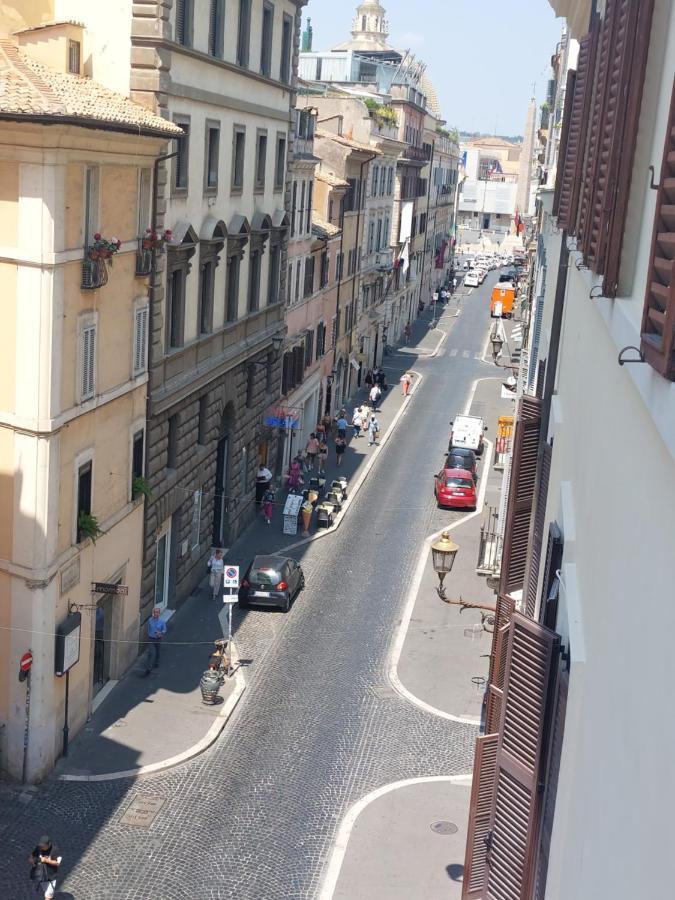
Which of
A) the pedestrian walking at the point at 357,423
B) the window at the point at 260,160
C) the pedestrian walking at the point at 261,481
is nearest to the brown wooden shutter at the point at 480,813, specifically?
the window at the point at 260,160

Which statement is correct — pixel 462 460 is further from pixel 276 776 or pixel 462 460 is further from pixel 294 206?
pixel 276 776

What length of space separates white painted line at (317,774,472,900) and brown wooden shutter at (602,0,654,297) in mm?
15314

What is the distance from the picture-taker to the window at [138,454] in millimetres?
26188

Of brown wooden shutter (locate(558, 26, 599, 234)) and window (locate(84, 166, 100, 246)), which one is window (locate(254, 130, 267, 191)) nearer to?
window (locate(84, 166, 100, 246))

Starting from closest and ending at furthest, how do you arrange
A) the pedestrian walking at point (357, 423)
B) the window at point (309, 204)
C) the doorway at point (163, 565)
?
the doorway at point (163, 565) < the window at point (309, 204) < the pedestrian walking at point (357, 423)

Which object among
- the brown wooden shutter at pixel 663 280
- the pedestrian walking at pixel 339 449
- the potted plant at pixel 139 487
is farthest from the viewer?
the pedestrian walking at pixel 339 449

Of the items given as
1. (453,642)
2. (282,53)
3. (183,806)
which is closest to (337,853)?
(183,806)

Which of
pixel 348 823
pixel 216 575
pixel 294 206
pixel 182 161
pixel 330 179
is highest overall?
pixel 182 161

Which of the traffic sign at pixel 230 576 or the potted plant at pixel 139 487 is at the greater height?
the potted plant at pixel 139 487

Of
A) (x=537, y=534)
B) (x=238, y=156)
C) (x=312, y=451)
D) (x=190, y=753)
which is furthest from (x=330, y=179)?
(x=537, y=534)

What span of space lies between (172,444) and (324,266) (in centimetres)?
2365

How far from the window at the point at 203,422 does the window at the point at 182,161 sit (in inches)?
258

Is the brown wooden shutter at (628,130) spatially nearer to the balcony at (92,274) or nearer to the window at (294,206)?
the balcony at (92,274)

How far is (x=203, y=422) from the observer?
107 ft
